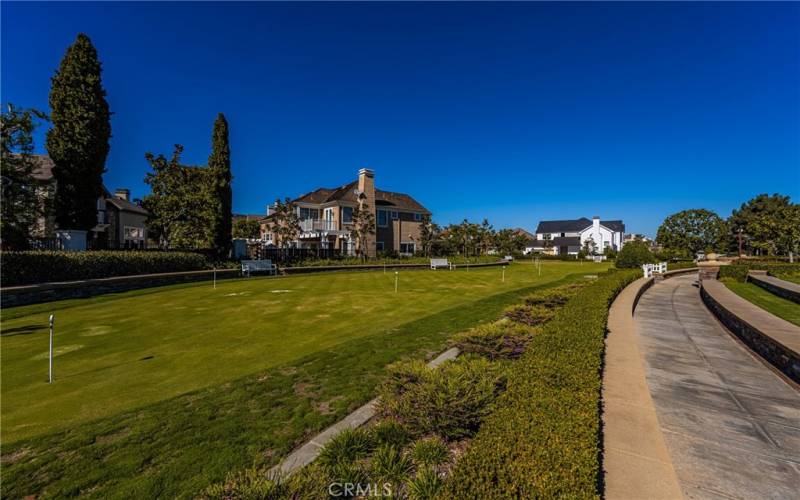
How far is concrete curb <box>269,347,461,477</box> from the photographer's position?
336 centimetres

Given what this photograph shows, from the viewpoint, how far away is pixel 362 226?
37.7m

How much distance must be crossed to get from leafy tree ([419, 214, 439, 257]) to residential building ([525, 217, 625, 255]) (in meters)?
51.3

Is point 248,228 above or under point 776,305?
above

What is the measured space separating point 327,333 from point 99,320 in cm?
762

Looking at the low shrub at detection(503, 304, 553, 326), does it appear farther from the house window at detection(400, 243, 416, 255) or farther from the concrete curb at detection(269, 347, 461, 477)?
the house window at detection(400, 243, 416, 255)

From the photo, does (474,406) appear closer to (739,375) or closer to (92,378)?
(739,375)

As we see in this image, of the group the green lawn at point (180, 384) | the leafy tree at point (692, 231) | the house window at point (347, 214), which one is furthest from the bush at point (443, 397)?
the leafy tree at point (692, 231)

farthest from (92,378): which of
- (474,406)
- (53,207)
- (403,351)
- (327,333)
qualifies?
(53,207)

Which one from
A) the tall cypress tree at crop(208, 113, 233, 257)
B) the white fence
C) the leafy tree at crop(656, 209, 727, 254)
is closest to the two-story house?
the tall cypress tree at crop(208, 113, 233, 257)

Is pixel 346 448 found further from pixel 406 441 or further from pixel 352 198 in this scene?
pixel 352 198

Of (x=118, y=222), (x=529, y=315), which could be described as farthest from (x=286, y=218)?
(x=529, y=315)

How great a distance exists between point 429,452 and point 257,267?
24.1 m

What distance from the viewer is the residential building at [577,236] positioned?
282ft

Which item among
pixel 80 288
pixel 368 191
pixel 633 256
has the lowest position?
pixel 80 288
